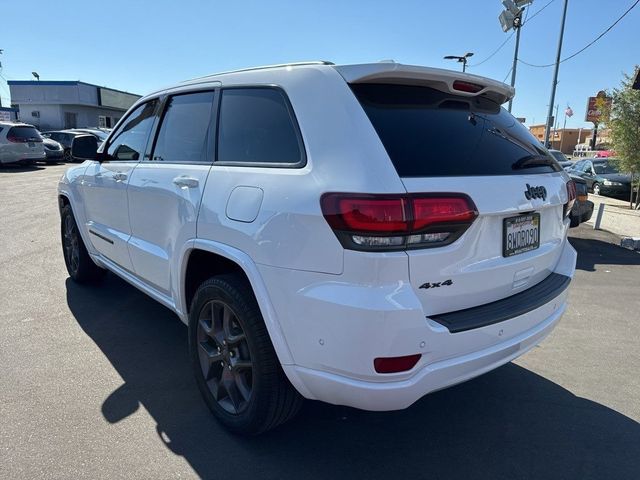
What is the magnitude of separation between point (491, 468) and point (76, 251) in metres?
4.42

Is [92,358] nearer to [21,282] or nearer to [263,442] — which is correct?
[263,442]

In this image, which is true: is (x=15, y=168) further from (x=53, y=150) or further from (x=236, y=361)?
(x=236, y=361)

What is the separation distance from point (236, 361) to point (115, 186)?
6.63 ft

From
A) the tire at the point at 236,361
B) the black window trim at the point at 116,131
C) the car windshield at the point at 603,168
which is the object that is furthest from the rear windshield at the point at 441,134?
the car windshield at the point at 603,168

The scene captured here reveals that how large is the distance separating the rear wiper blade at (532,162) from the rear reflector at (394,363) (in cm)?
117

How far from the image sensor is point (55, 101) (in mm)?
38031

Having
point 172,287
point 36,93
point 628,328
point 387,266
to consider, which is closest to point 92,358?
point 172,287

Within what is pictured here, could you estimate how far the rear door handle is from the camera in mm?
2809

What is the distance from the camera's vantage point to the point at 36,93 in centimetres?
3841

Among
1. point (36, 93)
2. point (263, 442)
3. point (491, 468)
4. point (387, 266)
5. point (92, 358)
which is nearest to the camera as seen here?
point (387, 266)

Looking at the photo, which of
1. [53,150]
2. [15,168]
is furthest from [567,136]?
[15,168]

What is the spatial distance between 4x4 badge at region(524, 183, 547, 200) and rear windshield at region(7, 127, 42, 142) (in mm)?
19516

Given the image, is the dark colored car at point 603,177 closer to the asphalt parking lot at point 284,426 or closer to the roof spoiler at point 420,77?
the asphalt parking lot at point 284,426

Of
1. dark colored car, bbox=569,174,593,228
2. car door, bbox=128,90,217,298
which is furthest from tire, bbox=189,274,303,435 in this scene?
dark colored car, bbox=569,174,593,228
